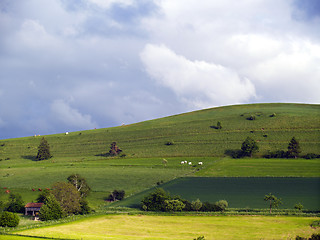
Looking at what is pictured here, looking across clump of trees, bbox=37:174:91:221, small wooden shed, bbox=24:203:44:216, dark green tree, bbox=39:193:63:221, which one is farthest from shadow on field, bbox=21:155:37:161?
dark green tree, bbox=39:193:63:221

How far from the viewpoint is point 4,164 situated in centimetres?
17338

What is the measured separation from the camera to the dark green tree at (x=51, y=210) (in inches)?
3219

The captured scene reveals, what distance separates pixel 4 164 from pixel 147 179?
88.6 metres

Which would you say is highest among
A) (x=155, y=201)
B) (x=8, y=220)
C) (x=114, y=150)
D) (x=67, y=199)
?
(x=114, y=150)

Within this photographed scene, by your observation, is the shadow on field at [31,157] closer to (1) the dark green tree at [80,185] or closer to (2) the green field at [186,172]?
(2) the green field at [186,172]

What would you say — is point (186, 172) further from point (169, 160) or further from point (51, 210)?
point (51, 210)

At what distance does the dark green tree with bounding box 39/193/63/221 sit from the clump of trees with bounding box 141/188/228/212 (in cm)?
2021

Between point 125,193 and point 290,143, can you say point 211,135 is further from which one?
point 125,193

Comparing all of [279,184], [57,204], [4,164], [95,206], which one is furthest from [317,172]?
[4,164]

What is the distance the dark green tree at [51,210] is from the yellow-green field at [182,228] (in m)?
6.93

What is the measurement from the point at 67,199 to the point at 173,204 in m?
25.9

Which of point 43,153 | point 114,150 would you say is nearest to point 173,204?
point 114,150

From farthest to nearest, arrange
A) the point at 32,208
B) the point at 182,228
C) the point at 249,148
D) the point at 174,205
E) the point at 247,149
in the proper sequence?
the point at 249,148, the point at 247,149, the point at 32,208, the point at 174,205, the point at 182,228

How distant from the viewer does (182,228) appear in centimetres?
7056
